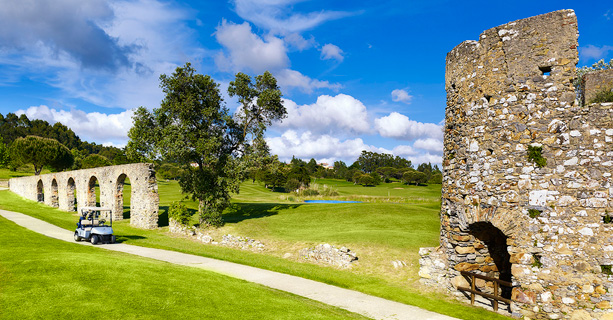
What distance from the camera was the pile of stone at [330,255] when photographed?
14.1m

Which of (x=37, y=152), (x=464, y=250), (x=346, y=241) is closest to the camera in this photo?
(x=464, y=250)

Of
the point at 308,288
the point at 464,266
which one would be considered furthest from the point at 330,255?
the point at 464,266

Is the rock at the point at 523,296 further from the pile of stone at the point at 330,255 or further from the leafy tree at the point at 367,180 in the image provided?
the leafy tree at the point at 367,180

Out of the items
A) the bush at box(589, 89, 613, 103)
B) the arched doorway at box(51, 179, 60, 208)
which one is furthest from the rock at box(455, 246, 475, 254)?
the arched doorway at box(51, 179, 60, 208)

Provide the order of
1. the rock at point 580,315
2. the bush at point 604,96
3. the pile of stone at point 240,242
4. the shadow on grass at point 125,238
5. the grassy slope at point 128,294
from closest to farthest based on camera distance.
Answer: the grassy slope at point 128,294, the rock at point 580,315, the bush at point 604,96, the pile of stone at point 240,242, the shadow on grass at point 125,238

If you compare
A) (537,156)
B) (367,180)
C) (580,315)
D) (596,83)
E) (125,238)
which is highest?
(596,83)

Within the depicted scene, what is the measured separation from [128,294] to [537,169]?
10.4 m

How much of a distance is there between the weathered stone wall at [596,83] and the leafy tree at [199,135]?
18326 mm

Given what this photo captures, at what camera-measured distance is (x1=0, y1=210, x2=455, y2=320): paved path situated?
895cm

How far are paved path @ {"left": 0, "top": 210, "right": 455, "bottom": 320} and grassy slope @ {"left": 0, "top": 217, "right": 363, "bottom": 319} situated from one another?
0.72 meters

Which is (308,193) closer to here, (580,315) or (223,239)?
(223,239)

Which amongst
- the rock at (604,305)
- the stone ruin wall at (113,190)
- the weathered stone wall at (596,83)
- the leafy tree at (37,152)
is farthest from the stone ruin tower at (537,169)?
the leafy tree at (37,152)

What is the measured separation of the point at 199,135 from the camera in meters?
23.5

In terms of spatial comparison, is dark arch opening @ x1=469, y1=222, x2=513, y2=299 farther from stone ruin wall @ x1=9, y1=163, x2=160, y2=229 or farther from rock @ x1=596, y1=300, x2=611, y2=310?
stone ruin wall @ x1=9, y1=163, x2=160, y2=229
